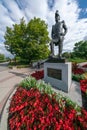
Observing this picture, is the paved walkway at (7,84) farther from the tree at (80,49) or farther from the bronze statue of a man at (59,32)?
the tree at (80,49)

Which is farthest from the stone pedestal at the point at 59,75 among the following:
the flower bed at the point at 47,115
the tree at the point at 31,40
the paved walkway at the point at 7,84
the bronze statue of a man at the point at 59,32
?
the tree at the point at 31,40

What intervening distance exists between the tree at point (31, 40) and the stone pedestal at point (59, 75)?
495 inches

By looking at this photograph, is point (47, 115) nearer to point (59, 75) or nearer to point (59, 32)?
point (59, 75)

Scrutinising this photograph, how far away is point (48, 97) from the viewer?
13.4ft

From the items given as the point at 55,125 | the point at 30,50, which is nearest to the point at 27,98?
the point at 55,125

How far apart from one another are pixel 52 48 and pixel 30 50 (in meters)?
12.8

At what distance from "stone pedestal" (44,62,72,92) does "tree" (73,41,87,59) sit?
43.7m

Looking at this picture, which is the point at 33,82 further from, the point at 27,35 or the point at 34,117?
the point at 27,35

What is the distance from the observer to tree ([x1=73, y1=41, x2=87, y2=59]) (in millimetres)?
48781

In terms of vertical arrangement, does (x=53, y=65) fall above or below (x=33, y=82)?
above

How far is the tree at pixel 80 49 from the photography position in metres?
48.8

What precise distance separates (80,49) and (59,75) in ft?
153

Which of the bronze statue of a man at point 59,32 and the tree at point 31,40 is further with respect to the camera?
the tree at point 31,40

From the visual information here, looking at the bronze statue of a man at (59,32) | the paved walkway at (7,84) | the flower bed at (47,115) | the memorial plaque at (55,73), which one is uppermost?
the bronze statue of a man at (59,32)
